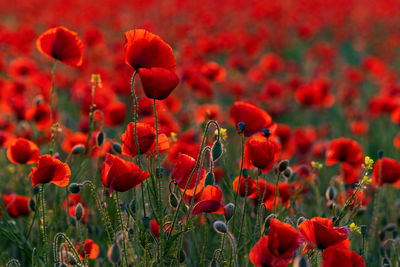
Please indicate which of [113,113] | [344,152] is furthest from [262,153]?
[113,113]

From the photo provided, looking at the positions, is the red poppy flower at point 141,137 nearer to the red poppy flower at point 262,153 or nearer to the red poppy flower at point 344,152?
the red poppy flower at point 262,153

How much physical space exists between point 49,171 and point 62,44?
57cm

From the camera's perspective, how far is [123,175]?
4.28 feet

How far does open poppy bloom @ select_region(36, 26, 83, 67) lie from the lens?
71.4 inches

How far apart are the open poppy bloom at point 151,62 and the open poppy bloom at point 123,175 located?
0.68 feet

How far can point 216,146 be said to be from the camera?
4.77 ft

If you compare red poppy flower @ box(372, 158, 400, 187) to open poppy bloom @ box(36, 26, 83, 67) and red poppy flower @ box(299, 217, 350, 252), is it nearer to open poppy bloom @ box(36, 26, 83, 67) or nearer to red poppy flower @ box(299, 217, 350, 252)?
red poppy flower @ box(299, 217, 350, 252)

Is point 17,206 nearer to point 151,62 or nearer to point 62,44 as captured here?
point 62,44

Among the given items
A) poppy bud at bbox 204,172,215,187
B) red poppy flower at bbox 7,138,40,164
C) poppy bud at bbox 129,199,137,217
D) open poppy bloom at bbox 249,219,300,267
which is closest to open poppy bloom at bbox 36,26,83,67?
red poppy flower at bbox 7,138,40,164

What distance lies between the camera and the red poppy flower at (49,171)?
1.50m

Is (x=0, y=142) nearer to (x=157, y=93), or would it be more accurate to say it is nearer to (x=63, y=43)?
(x=63, y=43)

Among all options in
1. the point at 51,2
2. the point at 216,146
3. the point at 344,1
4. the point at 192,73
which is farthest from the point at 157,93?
the point at 344,1

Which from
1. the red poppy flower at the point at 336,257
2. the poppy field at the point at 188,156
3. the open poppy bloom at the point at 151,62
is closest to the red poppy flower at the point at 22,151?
the poppy field at the point at 188,156

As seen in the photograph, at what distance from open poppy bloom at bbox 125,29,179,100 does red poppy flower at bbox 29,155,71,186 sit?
1.31 ft
